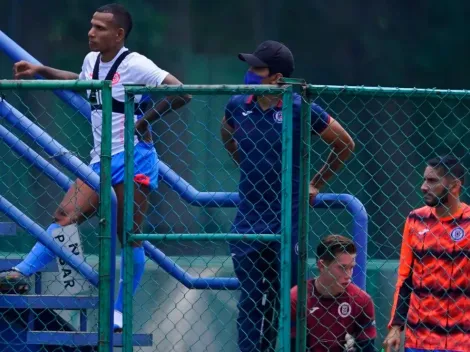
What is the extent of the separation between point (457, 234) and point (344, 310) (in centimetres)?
79

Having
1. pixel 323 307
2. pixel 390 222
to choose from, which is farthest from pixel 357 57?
pixel 323 307

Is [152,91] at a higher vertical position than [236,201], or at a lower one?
higher

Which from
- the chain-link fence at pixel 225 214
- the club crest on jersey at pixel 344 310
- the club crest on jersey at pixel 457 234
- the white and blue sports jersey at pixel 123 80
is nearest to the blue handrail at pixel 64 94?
the white and blue sports jersey at pixel 123 80

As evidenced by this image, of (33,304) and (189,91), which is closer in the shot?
(189,91)

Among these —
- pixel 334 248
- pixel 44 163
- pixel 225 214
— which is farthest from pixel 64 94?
pixel 225 214

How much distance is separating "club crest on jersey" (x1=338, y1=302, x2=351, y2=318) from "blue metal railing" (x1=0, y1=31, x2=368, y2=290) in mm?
432

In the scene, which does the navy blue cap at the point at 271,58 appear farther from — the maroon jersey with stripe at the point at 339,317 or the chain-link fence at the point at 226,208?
the chain-link fence at the point at 226,208

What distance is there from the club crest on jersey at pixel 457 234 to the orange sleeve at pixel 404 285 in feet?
0.84

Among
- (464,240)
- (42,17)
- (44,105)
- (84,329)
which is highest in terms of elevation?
(42,17)

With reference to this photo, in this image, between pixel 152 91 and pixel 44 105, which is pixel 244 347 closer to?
pixel 152 91

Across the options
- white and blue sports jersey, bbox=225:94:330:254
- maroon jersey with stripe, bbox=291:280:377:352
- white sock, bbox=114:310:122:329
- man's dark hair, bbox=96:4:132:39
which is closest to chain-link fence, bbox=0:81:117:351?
white sock, bbox=114:310:122:329

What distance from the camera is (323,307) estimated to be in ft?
18.4

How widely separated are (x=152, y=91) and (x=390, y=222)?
3.91 metres

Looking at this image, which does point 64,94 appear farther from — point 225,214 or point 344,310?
point 225,214
